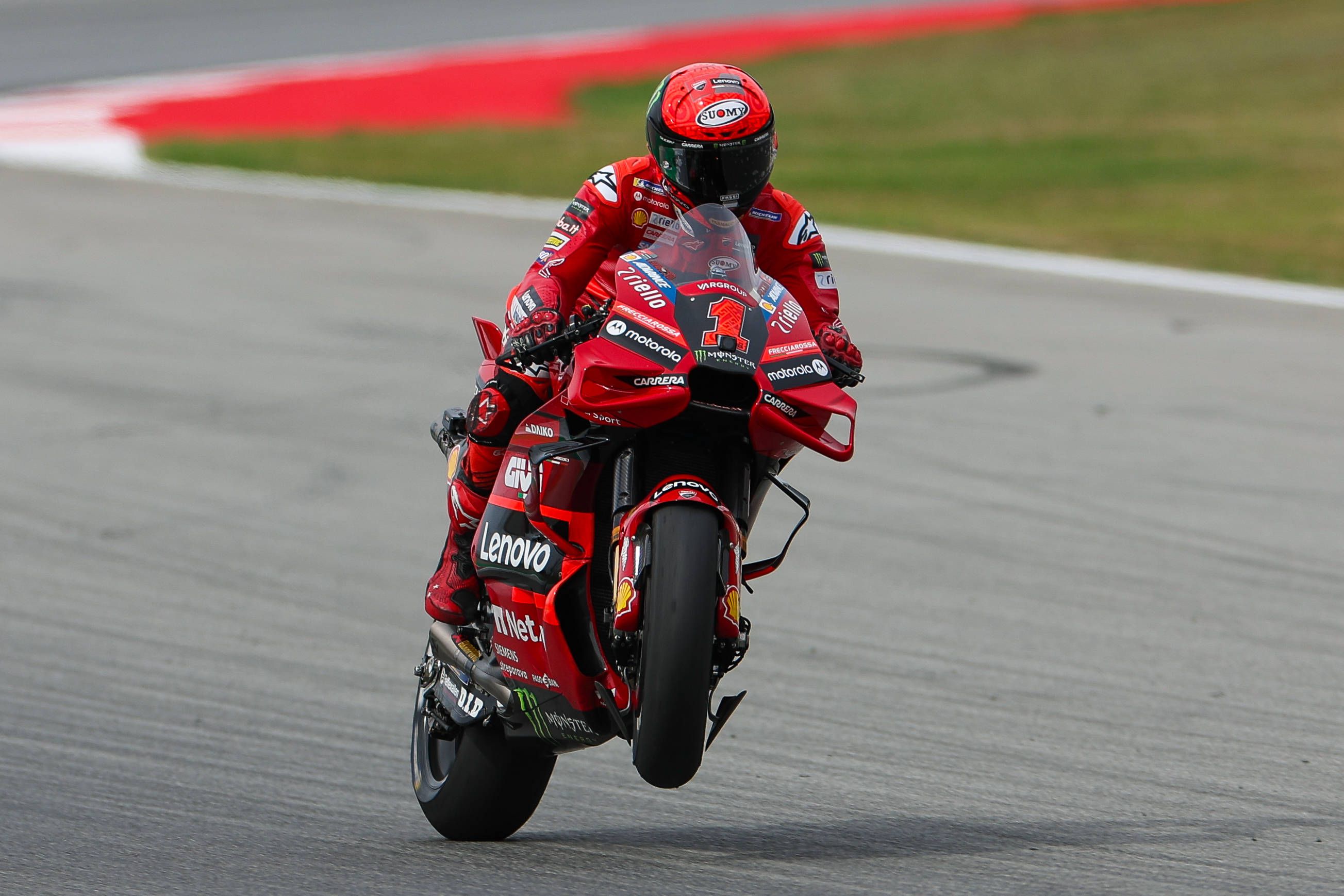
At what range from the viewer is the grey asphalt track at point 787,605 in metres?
4.53

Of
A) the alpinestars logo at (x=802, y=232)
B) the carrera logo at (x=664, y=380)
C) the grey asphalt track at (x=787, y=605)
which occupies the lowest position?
the grey asphalt track at (x=787, y=605)

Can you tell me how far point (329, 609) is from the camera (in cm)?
715

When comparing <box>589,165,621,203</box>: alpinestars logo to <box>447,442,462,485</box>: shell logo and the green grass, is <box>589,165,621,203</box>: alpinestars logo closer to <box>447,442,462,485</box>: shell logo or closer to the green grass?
<box>447,442,462,485</box>: shell logo

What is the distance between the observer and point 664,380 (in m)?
3.98

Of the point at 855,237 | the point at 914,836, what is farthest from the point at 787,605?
the point at 855,237

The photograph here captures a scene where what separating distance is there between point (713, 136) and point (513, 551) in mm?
1100

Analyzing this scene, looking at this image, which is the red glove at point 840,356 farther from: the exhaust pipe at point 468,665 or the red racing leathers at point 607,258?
the exhaust pipe at point 468,665

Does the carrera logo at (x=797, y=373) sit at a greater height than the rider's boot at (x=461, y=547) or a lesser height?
greater

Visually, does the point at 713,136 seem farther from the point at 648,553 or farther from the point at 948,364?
the point at 948,364

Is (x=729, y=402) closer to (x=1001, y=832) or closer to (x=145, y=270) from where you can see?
(x=1001, y=832)

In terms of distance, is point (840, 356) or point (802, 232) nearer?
point (840, 356)

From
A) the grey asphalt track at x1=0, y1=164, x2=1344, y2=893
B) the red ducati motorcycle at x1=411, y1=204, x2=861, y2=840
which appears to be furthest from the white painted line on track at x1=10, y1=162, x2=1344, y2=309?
the red ducati motorcycle at x1=411, y1=204, x2=861, y2=840

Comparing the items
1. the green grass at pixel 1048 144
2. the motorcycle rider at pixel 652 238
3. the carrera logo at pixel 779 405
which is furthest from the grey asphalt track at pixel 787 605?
the green grass at pixel 1048 144

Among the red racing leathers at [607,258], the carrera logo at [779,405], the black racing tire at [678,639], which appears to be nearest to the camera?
the black racing tire at [678,639]
